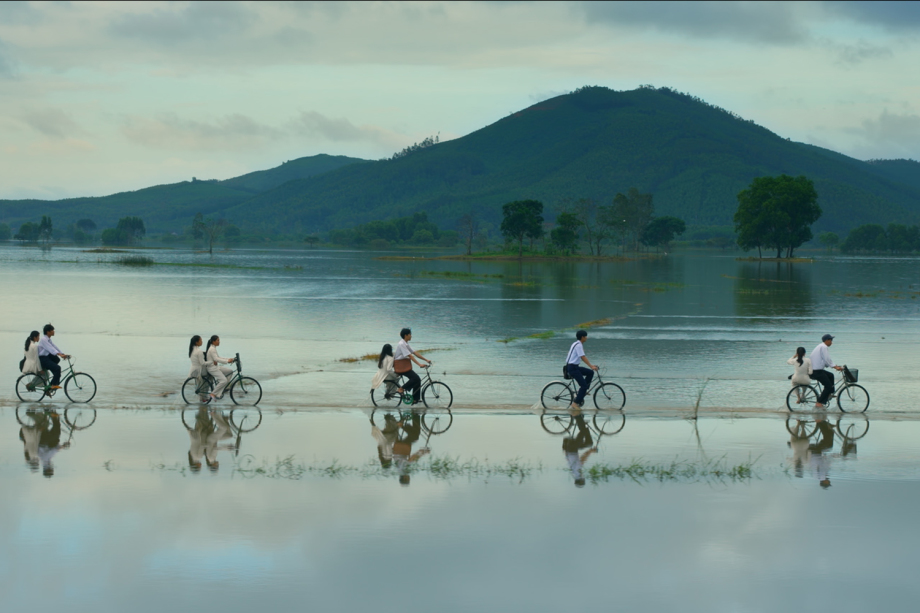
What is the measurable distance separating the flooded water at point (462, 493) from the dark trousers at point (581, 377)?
40 centimetres

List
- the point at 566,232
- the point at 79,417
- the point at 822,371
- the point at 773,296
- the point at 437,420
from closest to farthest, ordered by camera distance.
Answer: the point at 79,417 < the point at 437,420 < the point at 822,371 < the point at 773,296 < the point at 566,232

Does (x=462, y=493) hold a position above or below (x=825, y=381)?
below

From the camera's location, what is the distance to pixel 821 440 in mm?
16359

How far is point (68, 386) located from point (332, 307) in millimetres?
28704

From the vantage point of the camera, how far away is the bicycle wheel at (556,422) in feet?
56.1

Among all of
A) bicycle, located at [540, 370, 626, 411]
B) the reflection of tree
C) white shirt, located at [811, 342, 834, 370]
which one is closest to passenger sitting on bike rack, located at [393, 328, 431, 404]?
bicycle, located at [540, 370, 626, 411]

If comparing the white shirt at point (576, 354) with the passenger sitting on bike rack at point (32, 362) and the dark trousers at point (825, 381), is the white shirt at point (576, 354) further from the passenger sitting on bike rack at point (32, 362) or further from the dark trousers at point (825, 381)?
the passenger sitting on bike rack at point (32, 362)

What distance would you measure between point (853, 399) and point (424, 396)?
32.0 ft

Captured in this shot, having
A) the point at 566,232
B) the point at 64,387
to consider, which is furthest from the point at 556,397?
the point at 566,232

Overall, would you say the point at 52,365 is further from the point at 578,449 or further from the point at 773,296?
the point at 773,296

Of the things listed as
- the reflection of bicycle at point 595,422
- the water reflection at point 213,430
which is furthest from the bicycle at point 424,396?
the water reflection at point 213,430

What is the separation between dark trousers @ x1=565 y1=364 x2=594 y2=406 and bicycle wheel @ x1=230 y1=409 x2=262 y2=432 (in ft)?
22.2

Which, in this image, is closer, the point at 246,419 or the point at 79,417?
the point at 246,419

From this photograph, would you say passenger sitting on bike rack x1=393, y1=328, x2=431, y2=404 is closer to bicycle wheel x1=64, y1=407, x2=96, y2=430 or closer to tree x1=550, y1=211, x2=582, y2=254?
bicycle wheel x1=64, y1=407, x2=96, y2=430
